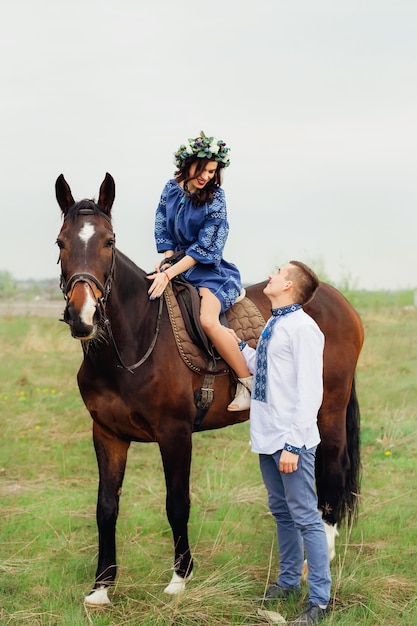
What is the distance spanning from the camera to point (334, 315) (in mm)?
5246

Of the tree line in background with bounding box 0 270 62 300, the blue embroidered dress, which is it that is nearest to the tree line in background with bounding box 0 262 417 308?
the tree line in background with bounding box 0 270 62 300

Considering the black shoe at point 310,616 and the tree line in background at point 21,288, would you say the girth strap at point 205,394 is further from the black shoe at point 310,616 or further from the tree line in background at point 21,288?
the tree line in background at point 21,288

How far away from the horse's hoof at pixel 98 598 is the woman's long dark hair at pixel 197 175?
8.65 feet

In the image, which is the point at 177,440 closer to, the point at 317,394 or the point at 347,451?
the point at 317,394

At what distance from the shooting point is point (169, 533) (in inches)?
215

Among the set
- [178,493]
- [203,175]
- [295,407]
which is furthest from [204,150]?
[178,493]

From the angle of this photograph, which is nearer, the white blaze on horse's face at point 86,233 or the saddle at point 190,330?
the white blaze on horse's face at point 86,233

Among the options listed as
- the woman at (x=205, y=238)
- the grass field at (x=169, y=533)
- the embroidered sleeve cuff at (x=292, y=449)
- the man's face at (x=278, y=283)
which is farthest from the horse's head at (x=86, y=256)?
the grass field at (x=169, y=533)

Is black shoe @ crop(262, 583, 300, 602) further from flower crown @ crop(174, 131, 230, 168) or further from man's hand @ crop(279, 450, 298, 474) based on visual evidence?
flower crown @ crop(174, 131, 230, 168)

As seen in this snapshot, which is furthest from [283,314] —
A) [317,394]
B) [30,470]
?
[30,470]

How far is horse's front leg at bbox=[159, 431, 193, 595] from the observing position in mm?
4176

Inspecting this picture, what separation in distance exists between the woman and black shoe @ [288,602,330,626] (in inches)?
51.3

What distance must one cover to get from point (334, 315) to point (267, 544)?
Answer: 1869 millimetres

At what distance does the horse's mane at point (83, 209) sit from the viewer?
152 inches
